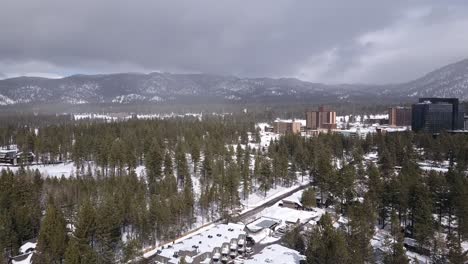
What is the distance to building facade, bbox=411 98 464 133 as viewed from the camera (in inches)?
3848

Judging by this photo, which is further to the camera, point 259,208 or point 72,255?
point 259,208

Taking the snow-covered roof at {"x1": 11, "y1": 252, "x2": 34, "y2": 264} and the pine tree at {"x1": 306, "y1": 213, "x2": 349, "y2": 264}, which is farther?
the snow-covered roof at {"x1": 11, "y1": 252, "x2": 34, "y2": 264}

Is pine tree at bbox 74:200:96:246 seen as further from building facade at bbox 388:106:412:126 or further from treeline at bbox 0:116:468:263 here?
building facade at bbox 388:106:412:126

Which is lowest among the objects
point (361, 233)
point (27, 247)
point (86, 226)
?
point (27, 247)

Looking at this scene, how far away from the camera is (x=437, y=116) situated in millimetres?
97938

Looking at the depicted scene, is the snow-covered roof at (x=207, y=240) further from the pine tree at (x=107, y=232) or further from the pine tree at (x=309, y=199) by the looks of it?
the pine tree at (x=309, y=199)

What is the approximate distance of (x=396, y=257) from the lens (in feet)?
84.0

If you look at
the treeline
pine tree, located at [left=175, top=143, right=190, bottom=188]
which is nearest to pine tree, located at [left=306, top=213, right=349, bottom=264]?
the treeline

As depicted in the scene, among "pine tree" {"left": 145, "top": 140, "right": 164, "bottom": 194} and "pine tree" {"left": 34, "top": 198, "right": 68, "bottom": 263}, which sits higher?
"pine tree" {"left": 145, "top": 140, "right": 164, "bottom": 194}

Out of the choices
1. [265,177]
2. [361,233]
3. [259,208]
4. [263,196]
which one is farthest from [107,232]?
[265,177]

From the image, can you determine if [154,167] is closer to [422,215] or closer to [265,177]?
[265,177]

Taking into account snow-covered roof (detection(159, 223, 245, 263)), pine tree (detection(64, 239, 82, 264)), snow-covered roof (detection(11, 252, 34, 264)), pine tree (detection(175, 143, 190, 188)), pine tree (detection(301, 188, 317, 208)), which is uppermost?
pine tree (detection(175, 143, 190, 188))

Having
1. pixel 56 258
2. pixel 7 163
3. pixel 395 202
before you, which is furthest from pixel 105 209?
pixel 7 163

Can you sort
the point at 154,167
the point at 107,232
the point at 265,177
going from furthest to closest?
the point at 265,177
the point at 154,167
the point at 107,232
